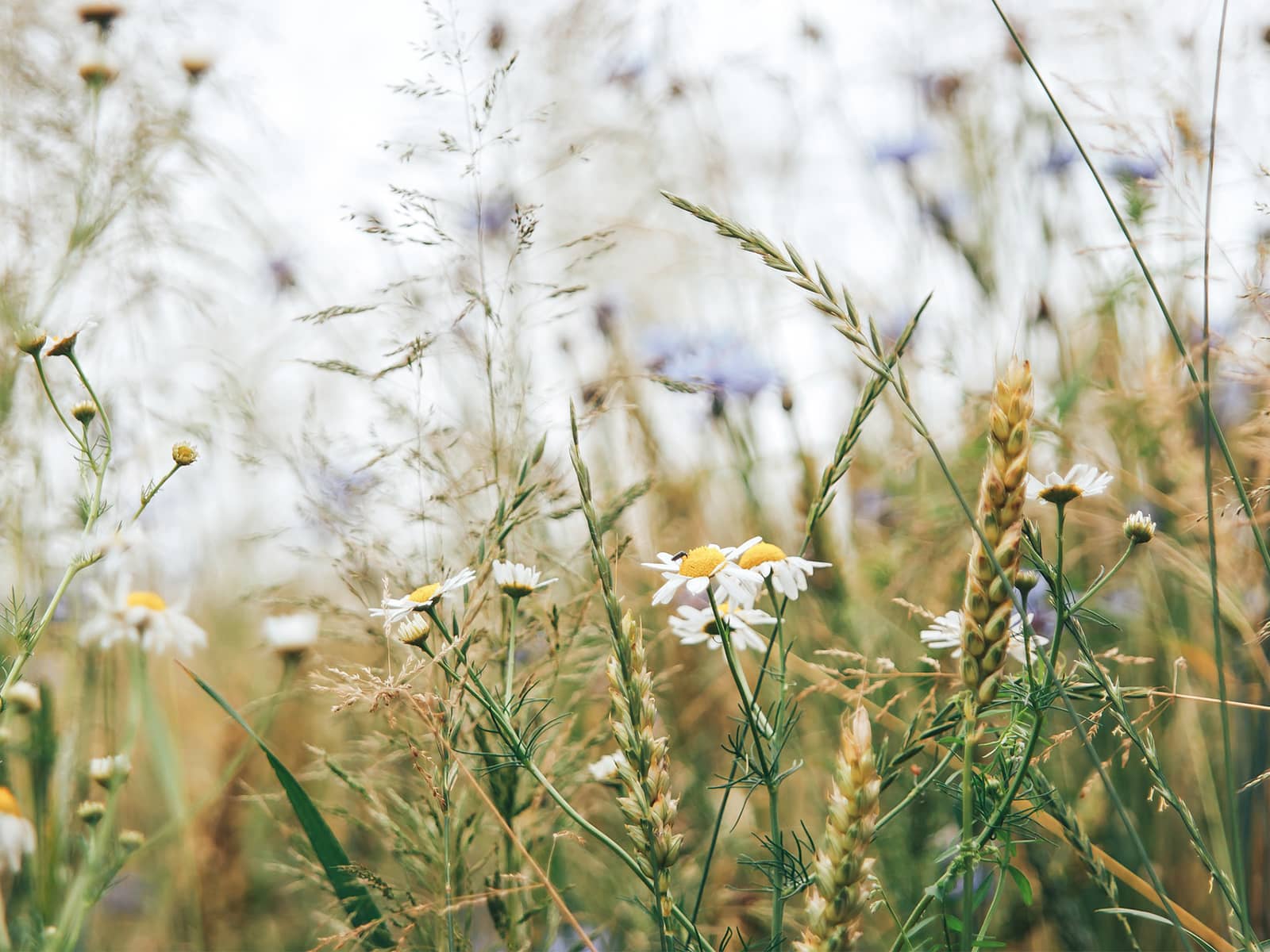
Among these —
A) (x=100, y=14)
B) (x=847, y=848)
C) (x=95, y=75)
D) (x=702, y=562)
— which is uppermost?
(x=100, y=14)

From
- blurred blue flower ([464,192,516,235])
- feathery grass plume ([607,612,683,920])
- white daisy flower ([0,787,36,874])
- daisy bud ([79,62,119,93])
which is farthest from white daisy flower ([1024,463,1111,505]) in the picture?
daisy bud ([79,62,119,93])

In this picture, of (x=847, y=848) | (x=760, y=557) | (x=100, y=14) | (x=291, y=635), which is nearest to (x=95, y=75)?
(x=100, y=14)

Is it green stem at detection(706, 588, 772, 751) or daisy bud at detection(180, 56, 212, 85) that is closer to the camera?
green stem at detection(706, 588, 772, 751)

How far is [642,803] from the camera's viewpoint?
670 mm

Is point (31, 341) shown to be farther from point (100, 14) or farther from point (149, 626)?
point (100, 14)

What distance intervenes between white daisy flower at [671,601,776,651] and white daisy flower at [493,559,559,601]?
0.45 ft

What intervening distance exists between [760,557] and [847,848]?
30cm

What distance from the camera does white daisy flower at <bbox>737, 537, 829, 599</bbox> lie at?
0.81 m

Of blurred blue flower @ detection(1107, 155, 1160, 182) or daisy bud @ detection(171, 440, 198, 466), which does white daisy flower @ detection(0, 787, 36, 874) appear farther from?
blurred blue flower @ detection(1107, 155, 1160, 182)

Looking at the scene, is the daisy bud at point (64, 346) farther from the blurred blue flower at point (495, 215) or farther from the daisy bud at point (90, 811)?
the blurred blue flower at point (495, 215)

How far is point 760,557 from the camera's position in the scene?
2.77 feet

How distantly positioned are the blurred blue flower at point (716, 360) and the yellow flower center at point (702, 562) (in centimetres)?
92

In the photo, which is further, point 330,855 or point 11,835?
point 330,855

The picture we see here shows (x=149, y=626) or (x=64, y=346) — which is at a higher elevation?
(x=64, y=346)
